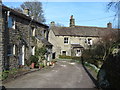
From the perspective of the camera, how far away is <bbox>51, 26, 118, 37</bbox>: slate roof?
142ft

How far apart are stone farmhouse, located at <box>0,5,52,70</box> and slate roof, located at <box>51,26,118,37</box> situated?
55.7ft

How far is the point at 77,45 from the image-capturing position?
42.8m

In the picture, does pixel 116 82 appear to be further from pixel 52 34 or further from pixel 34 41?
pixel 52 34

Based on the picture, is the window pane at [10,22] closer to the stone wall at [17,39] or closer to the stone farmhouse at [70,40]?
the stone wall at [17,39]

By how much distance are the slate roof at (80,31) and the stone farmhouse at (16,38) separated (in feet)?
55.7

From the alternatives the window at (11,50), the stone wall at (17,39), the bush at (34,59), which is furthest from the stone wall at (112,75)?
the bush at (34,59)

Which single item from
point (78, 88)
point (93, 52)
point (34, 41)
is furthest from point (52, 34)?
point (78, 88)

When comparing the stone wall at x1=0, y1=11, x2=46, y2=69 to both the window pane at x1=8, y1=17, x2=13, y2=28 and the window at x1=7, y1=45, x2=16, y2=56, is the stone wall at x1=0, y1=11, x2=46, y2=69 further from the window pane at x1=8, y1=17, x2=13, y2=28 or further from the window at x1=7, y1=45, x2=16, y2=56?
the window pane at x1=8, y1=17, x2=13, y2=28

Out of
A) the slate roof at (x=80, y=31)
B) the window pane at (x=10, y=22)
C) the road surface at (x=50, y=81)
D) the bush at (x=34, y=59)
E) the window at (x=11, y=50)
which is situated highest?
the slate roof at (x=80, y=31)

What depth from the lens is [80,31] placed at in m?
45.2

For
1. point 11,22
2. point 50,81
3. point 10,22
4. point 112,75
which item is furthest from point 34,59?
point 112,75

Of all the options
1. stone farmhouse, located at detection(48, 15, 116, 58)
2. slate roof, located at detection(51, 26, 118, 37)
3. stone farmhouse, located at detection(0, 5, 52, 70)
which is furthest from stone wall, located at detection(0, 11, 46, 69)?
slate roof, located at detection(51, 26, 118, 37)

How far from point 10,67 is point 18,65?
1982mm

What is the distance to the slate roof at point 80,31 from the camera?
43312 mm
